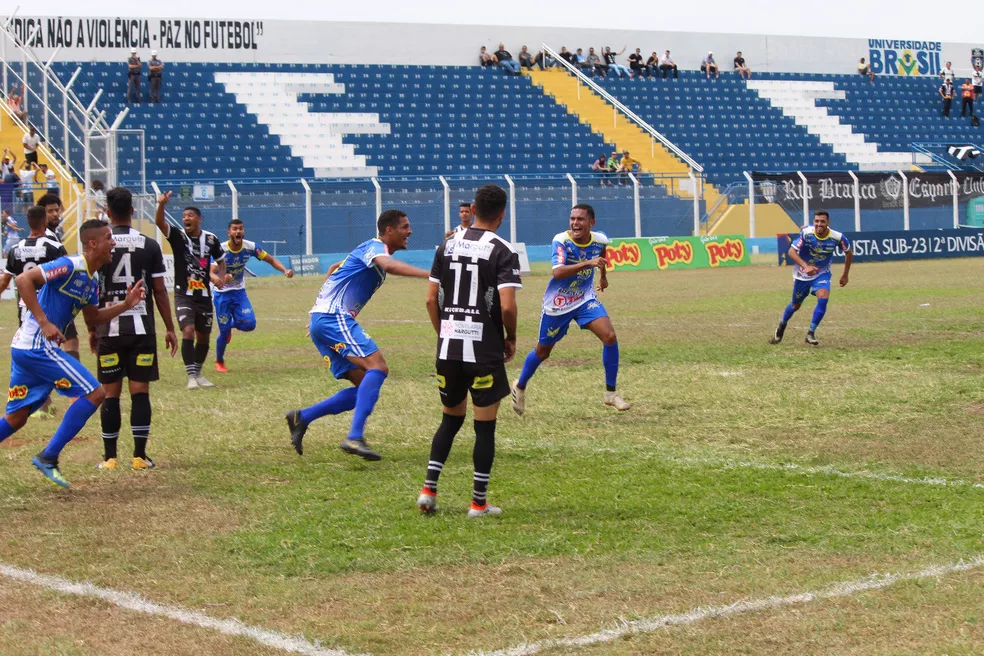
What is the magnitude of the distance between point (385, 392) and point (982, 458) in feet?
20.2

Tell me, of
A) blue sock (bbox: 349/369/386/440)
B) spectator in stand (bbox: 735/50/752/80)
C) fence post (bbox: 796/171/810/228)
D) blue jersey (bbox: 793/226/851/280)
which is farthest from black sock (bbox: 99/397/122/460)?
spectator in stand (bbox: 735/50/752/80)

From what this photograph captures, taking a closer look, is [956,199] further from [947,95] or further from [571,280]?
[571,280]

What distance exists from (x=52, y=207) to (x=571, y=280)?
192 inches

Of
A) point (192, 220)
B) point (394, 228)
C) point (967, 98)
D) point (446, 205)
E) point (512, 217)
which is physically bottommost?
point (394, 228)

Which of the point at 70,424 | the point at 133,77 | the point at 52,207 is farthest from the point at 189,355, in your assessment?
the point at 133,77

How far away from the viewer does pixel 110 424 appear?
352 inches

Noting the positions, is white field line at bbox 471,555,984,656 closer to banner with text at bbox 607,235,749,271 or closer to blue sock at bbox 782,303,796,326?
blue sock at bbox 782,303,796,326

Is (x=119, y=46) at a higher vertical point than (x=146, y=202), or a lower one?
higher

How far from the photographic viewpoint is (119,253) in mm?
9164

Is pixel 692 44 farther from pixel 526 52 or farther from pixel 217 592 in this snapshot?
pixel 217 592

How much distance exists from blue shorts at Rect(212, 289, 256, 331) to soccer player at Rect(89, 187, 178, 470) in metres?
6.02

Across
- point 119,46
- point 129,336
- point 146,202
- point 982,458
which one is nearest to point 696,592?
point 982,458

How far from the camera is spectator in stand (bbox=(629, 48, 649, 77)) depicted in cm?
5506

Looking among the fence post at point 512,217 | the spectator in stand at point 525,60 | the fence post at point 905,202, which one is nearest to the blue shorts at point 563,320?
the fence post at point 512,217
